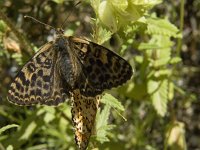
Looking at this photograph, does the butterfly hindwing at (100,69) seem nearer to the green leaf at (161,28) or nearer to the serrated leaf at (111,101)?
the serrated leaf at (111,101)

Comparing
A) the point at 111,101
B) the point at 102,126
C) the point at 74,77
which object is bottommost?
the point at 102,126

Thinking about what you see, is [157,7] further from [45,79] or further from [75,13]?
[45,79]

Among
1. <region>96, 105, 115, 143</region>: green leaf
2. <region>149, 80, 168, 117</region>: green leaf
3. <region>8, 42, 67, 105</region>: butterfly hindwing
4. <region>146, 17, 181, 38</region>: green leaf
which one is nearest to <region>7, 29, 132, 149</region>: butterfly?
<region>8, 42, 67, 105</region>: butterfly hindwing

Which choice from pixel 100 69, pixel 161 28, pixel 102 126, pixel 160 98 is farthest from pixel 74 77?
pixel 160 98

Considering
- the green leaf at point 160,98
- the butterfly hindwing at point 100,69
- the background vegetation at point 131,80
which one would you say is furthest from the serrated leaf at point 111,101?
the green leaf at point 160,98

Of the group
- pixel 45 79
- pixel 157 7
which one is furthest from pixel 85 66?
pixel 157 7

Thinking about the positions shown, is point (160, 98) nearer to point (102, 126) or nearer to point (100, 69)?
point (102, 126)

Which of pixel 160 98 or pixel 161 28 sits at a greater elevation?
pixel 161 28
